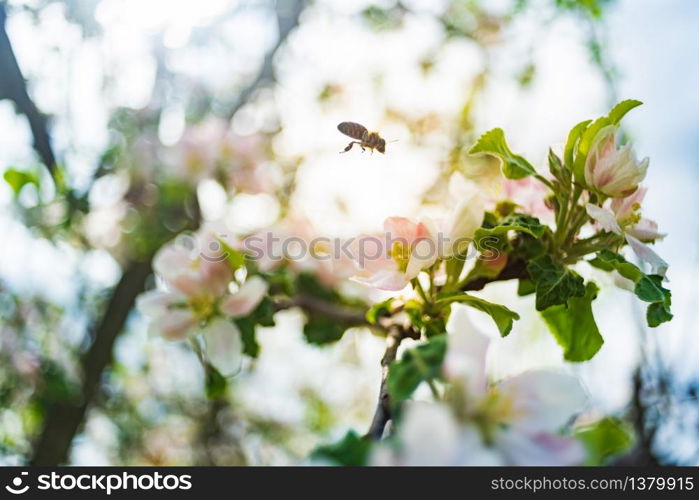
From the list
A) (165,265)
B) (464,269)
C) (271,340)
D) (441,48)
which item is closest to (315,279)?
(165,265)

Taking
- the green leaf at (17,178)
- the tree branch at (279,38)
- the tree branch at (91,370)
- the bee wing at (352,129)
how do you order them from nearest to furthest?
the bee wing at (352,129) → the green leaf at (17,178) → the tree branch at (91,370) → the tree branch at (279,38)

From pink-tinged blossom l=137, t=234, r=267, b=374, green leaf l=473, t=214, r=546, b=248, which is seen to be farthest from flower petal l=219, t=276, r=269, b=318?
green leaf l=473, t=214, r=546, b=248

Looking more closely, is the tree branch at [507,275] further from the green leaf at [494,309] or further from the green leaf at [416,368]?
the green leaf at [416,368]

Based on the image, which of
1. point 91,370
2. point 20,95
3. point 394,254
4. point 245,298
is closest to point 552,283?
point 394,254

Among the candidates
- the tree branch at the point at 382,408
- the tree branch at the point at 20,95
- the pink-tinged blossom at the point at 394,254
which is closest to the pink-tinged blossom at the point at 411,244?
the pink-tinged blossom at the point at 394,254

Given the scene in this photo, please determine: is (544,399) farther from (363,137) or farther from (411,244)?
(363,137)
